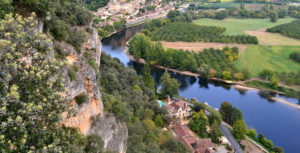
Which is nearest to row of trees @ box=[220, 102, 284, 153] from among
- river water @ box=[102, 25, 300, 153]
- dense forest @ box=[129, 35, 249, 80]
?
river water @ box=[102, 25, 300, 153]

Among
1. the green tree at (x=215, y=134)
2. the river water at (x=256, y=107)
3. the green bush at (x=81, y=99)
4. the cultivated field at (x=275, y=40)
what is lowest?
the river water at (x=256, y=107)

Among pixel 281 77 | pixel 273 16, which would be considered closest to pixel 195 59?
pixel 281 77

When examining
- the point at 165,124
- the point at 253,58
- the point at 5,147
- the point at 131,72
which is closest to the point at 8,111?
the point at 5,147

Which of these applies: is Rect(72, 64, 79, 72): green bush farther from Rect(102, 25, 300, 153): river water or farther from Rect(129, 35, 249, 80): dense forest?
Rect(129, 35, 249, 80): dense forest

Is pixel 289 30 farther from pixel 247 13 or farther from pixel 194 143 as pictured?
pixel 194 143

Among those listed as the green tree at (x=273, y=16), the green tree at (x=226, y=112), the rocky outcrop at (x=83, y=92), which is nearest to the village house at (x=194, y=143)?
the green tree at (x=226, y=112)

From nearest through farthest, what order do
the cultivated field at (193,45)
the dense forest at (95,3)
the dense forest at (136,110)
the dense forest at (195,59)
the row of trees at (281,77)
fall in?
the dense forest at (136,110) → the row of trees at (281,77) → the dense forest at (195,59) → the cultivated field at (193,45) → the dense forest at (95,3)

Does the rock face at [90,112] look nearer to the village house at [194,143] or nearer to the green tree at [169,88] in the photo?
the village house at [194,143]
